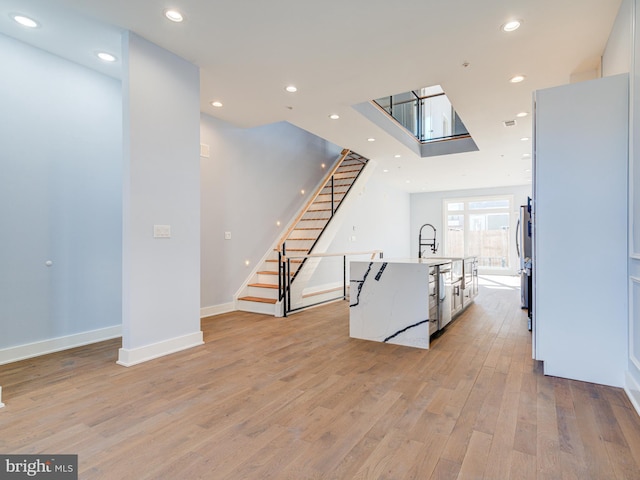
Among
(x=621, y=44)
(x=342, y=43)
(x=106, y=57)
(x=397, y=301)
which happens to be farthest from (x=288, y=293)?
(x=621, y=44)

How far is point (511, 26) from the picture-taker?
2961 millimetres

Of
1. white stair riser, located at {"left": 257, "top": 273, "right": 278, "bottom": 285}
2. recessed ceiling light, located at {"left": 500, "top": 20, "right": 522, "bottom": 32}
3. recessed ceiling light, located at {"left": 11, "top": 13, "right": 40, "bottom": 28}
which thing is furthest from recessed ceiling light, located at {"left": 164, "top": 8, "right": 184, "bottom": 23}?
white stair riser, located at {"left": 257, "top": 273, "right": 278, "bottom": 285}

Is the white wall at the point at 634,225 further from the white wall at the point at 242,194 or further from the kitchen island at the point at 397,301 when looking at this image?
the white wall at the point at 242,194

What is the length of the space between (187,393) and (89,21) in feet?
10.4

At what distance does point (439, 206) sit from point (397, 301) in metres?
9.33

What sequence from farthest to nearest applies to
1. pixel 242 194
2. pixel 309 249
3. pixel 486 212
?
pixel 486 212 → pixel 309 249 → pixel 242 194

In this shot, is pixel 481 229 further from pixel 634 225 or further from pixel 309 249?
pixel 634 225

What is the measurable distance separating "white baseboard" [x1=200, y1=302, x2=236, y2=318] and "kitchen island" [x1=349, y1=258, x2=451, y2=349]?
2302 mm

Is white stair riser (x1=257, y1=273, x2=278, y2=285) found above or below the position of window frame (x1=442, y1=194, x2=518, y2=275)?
below

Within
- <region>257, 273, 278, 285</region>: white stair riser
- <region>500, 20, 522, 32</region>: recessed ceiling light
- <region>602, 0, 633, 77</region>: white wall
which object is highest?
<region>500, 20, 522, 32</region>: recessed ceiling light

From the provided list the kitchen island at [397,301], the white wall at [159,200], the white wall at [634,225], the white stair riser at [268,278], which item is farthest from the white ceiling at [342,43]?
the white stair riser at [268,278]

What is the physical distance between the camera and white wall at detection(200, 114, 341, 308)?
17.0 feet

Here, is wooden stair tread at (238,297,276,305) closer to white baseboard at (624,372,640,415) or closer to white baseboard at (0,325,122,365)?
white baseboard at (0,325,122,365)

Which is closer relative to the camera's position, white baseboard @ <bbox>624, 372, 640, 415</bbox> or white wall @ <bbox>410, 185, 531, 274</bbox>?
white baseboard @ <bbox>624, 372, 640, 415</bbox>
